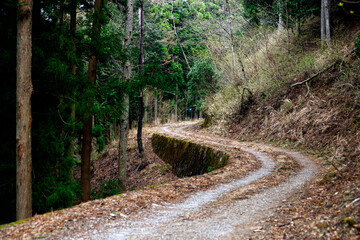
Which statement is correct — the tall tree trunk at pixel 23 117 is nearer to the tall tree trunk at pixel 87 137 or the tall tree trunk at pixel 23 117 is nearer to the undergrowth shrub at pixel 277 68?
the tall tree trunk at pixel 87 137

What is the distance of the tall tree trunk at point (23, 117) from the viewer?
554 cm

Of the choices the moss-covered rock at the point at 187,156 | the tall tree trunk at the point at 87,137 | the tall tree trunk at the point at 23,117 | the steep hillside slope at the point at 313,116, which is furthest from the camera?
the moss-covered rock at the point at 187,156

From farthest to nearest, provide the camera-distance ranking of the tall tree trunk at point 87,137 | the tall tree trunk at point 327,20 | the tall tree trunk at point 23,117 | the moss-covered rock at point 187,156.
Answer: the tall tree trunk at point 327,20 < the moss-covered rock at point 187,156 < the tall tree trunk at point 87,137 < the tall tree trunk at point 23,117

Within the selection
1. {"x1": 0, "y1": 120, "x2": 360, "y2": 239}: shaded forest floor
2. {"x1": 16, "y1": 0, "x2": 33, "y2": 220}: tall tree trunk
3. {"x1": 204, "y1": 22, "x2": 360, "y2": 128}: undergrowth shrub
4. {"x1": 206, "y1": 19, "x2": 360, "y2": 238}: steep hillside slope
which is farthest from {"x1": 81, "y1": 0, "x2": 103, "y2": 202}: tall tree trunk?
{"x1": 204, "y1": 22, "x2": 360, "y2": 128}: undergrowth shrub

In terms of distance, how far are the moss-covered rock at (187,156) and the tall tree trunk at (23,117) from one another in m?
6.00

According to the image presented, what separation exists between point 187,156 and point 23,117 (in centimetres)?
810

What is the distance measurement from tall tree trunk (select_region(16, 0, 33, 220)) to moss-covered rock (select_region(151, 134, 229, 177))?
5997 millimetres

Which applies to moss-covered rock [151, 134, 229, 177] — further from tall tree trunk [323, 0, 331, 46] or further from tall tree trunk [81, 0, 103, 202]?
tall tree trunk [323, 0, 331, 46]

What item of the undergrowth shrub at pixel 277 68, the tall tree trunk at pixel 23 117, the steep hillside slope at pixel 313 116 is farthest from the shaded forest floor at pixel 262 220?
the undergrowth shrub at pixel 277 68

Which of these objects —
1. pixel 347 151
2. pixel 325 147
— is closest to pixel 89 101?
pixel 347 151

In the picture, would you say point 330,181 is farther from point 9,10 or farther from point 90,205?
point 9,10

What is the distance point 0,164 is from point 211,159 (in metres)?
6.98

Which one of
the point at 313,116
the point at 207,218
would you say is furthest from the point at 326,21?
the point at 207,218

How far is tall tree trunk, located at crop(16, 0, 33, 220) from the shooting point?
554cm
